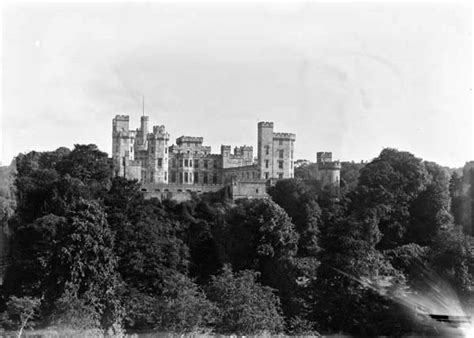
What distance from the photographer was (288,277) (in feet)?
78.0

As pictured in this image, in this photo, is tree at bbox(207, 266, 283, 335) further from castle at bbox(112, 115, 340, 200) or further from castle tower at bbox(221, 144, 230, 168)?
castle tower at bbox(221, 144, 230, 168)

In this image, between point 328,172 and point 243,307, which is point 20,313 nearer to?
point 243,307

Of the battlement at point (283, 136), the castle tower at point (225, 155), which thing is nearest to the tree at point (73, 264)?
the battlement at point (283, 136)

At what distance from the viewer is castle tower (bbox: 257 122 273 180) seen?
187ft

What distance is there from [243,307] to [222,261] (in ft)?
25.6

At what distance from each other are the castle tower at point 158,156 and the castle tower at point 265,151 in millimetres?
9152

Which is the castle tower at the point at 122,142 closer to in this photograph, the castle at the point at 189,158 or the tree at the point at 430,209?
the castle at the point at 189,158

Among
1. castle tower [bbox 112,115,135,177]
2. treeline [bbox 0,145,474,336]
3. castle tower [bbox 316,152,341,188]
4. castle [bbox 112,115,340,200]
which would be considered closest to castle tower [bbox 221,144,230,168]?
castle [bbox 112,115,340,200]

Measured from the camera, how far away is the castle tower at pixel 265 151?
5703cm

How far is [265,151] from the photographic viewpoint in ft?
193

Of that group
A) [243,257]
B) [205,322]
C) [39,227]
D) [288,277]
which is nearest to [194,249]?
[243,257]

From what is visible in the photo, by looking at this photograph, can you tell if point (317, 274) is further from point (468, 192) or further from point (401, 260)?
point (468, 192)

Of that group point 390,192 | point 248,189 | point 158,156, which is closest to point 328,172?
point 248,189

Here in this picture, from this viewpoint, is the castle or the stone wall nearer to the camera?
the stone wall
